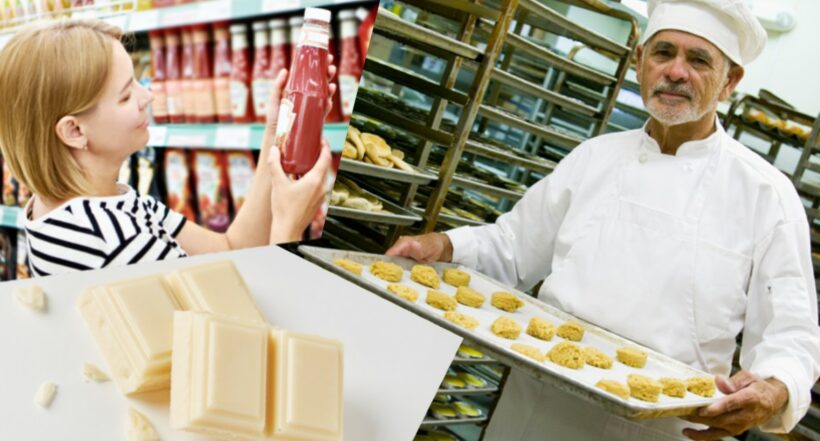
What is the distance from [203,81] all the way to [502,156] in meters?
1.34

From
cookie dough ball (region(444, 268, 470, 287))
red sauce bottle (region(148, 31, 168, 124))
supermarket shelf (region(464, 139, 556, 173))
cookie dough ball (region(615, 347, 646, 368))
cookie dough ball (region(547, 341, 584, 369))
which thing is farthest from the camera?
supermarket shelf (region(464, 139, 556, 173))

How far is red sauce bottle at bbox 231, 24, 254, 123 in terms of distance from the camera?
118 cm

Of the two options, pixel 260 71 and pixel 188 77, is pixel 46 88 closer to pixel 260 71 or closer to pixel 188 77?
pixel 188 77

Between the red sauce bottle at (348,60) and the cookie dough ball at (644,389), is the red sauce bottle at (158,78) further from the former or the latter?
the cookie dough ball at (644,389)

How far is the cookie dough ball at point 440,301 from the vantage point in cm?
178

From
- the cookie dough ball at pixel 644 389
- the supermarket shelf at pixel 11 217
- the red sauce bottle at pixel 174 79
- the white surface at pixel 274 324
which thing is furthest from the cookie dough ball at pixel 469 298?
the supermarket shelf at pixel 11 217

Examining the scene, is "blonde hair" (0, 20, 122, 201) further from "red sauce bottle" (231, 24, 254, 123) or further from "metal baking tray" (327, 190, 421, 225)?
"metal baking tray" (327, 190, 421, 225)

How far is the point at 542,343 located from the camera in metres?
1.77

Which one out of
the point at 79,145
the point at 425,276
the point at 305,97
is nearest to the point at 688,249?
the point at 425,276

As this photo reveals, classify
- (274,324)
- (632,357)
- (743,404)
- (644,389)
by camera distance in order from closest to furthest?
1. (274,324)
2. (644,389)
3. (743,404)
4. (632,357)

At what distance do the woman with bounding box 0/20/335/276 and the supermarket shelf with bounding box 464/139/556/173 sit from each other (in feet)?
3.67

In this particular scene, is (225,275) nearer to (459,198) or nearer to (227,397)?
(227,397)

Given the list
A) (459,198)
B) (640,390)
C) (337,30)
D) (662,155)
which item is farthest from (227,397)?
(459,198)

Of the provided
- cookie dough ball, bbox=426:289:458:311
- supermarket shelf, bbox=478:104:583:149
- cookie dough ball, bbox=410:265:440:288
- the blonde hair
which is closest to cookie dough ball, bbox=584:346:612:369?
cookie dough ball, bbox=426:289:458:311
